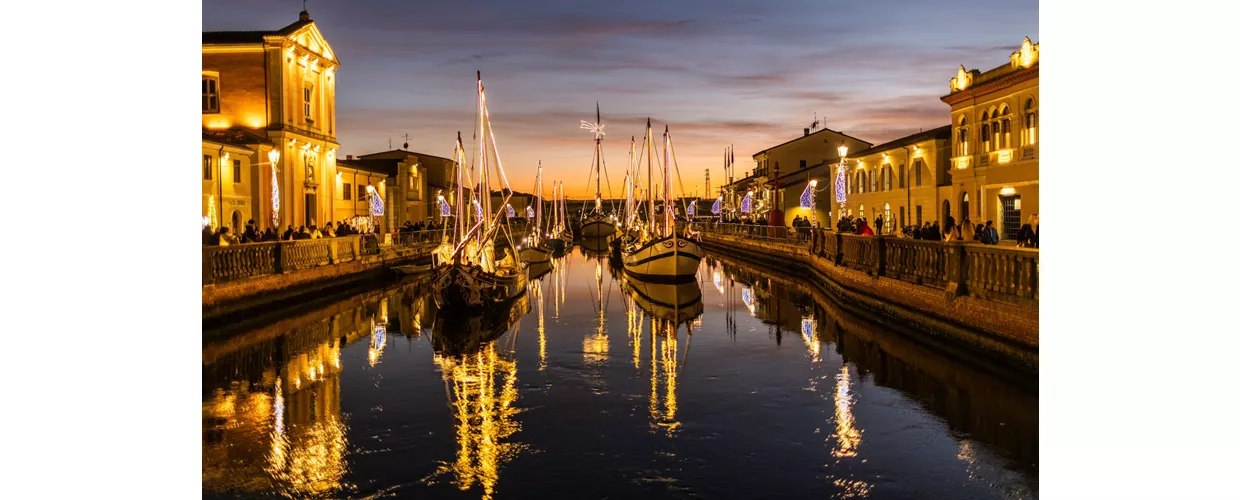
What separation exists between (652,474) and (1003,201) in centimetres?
3134

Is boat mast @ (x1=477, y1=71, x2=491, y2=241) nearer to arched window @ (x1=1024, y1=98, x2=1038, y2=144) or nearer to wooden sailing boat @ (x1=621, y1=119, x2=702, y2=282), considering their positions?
wooden sailing boat @ (x1=621, y1=119, x2=702, y2=282)

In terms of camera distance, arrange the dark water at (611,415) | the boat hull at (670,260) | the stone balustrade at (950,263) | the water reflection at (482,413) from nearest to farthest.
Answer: the dark water at (611,415) < the water reflection at (482,413) < the stone balustrade at (950,263) < the boat hull at (670,260)

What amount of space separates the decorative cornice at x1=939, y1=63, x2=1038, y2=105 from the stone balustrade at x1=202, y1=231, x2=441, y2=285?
82.3ft

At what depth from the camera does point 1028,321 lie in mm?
14844

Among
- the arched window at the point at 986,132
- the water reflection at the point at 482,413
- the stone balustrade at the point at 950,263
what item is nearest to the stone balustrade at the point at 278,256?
the water reflection at the point at 482,413

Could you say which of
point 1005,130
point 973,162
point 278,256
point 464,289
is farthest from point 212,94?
point 1005,130

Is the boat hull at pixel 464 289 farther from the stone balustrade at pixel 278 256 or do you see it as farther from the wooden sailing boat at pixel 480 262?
the stone balustrade at pixel 278 256

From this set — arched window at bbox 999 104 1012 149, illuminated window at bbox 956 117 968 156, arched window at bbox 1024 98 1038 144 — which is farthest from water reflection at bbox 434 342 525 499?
illuminated window at bbox 956 117 968 156

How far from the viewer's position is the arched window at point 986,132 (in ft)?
127

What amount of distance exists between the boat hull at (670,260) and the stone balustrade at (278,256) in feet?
37.3

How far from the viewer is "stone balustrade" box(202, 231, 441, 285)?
23336mm

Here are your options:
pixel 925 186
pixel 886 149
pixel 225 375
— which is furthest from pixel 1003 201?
pixel 225 375

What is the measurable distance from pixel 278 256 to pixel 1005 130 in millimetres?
26488
